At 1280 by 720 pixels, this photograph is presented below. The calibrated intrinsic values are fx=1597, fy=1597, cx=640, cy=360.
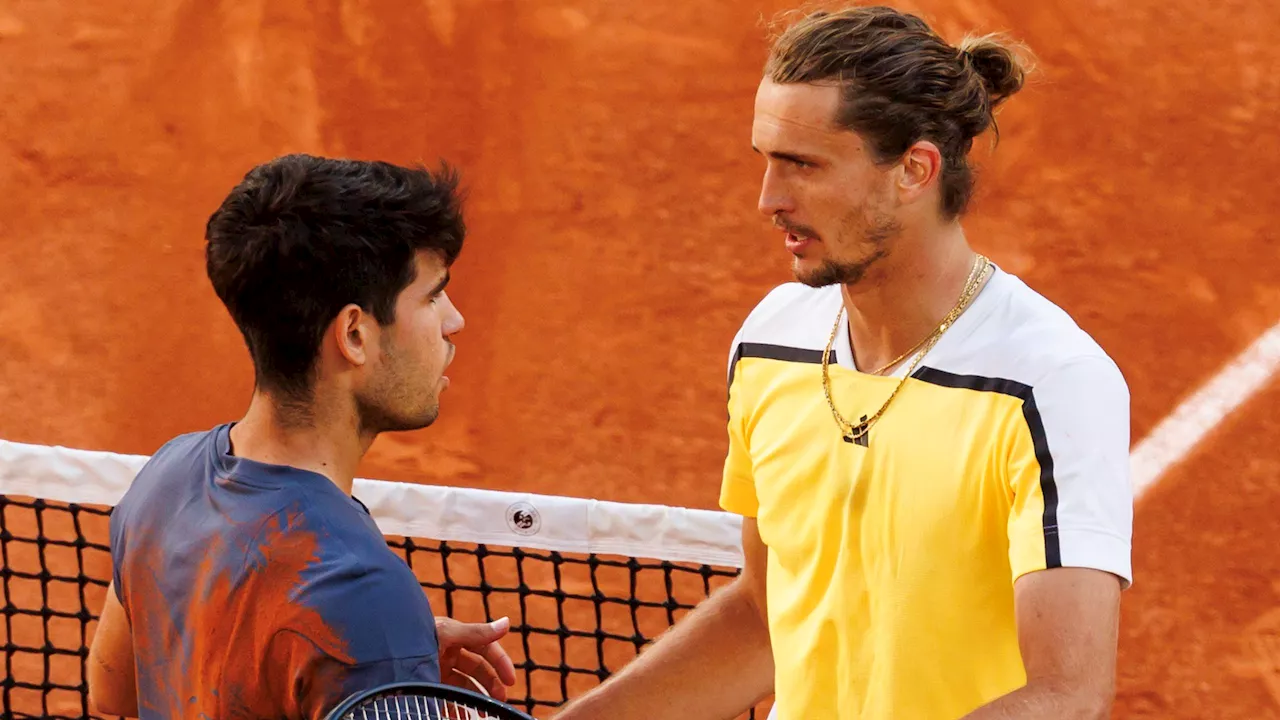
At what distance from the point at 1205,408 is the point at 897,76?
4961 mm

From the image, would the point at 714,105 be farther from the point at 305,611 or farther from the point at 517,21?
the point at 305,611

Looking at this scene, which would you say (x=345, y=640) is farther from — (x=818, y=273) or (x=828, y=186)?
Answer: (x=828, y=186)

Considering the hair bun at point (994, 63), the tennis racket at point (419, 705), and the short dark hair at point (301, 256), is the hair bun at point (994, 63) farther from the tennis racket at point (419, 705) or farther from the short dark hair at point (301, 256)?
the tennis racket at point (419, 705)

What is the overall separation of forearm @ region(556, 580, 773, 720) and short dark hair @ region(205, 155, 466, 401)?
3.66ft

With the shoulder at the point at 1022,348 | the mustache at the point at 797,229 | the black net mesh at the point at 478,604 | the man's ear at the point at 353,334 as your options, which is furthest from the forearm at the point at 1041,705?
the black net mesh at the point at 478,604

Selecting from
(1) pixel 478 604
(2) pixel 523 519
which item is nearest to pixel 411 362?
(2) pixel 523 519

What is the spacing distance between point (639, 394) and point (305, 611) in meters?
5.68

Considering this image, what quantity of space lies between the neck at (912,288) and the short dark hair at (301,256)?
1006mm

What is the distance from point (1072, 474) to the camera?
9.23 ft

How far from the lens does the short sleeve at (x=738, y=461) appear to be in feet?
11.4

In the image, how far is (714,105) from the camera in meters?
8.91

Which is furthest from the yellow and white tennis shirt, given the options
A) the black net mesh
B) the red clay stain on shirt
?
the black net mesh

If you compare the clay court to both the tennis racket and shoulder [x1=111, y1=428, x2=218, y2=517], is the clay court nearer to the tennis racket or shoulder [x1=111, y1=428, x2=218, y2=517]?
shoulder [x1=111, y1=428, x2=218, y2=517]

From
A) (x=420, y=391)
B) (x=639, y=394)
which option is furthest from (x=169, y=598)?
(x=639, y=394)
